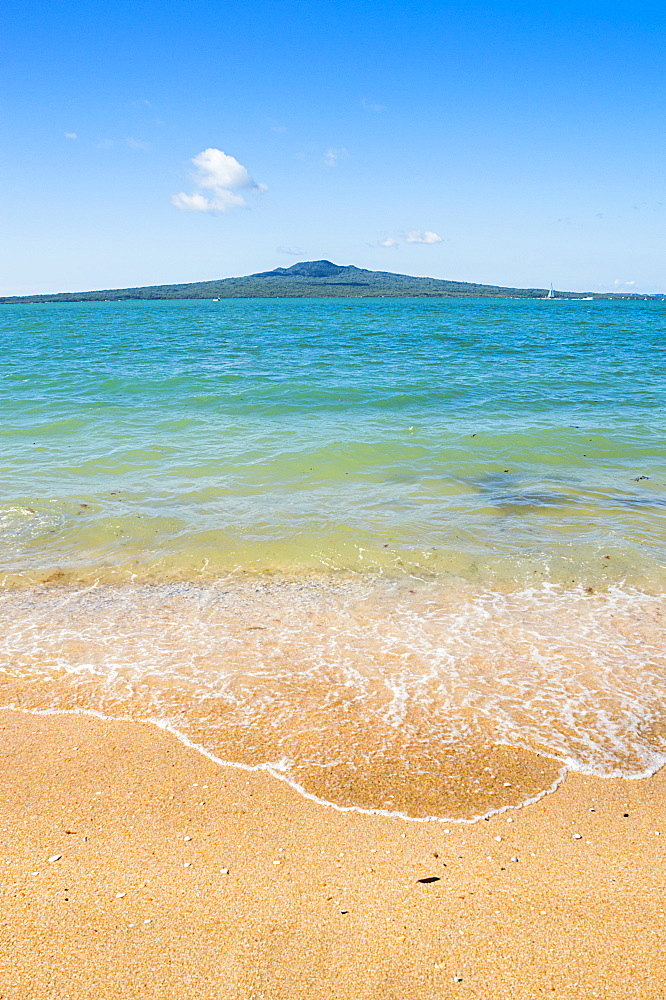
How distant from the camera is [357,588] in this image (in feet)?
20.7

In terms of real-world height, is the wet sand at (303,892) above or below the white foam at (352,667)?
above

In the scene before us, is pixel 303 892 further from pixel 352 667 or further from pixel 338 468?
pixel 338 468

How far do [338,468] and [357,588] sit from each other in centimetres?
466

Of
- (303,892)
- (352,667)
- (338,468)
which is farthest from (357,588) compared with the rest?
(338,468)

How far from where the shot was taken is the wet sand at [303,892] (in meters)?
2.42

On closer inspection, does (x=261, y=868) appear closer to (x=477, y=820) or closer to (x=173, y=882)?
(x=173, y=882)

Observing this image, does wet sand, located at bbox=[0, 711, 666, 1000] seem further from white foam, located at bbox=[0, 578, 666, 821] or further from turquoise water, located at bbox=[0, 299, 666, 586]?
turquoise water, located at bbox=[0, 299, 666, 586]

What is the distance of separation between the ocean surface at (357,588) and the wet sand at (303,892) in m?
0.29

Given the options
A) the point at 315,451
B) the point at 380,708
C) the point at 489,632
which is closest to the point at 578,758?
the point at 380,708

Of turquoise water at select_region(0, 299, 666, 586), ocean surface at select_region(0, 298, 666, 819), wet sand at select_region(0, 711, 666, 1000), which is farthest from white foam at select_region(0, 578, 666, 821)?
turquoise water at select_region(0, 299, 666, 586)

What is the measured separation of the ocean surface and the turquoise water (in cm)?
6

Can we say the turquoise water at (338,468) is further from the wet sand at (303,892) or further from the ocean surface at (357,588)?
the wet sand at (303,892)

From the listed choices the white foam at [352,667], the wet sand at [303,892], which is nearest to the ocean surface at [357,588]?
the white foam at [352,667]

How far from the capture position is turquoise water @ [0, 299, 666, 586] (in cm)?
716
